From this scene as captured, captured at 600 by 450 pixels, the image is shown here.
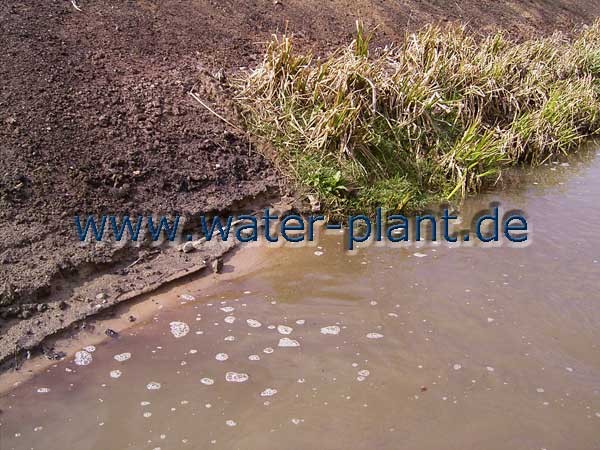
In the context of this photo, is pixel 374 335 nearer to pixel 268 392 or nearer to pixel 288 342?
pixel 288 342

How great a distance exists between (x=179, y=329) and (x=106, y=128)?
1943 millimetres

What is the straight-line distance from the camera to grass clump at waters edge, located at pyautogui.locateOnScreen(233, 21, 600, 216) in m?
4.94

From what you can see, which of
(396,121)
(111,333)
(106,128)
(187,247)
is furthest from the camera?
(396,121)

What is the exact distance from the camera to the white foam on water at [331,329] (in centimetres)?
343

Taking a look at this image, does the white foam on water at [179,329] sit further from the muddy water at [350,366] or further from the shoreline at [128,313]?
the shoreline at [128,313]

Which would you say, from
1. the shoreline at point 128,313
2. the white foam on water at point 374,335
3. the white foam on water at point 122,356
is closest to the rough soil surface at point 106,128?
the shoreline at point 128,313

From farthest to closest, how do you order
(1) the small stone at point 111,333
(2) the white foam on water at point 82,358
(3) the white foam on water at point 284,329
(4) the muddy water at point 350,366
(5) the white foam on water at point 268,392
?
(3) the white foam on water at point 284,329
(1) the small stone at point 111,333
(2) the white foam on water at point 82,358
(5) the white foam on water at point 268,392
(4) the muddy water at point 350,366

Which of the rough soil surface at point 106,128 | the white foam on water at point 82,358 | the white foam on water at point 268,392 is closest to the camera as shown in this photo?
the white foam on water at point 268,392

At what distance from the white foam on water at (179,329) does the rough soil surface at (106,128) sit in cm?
65

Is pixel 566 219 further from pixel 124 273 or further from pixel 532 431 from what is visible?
pixel 124 273

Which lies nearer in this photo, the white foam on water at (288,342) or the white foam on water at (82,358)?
the white foam on water at (82,358)

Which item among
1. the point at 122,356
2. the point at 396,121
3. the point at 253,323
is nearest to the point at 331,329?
the point at 253,323

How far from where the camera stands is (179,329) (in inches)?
134

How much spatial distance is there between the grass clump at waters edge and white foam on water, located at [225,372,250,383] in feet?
6.31
